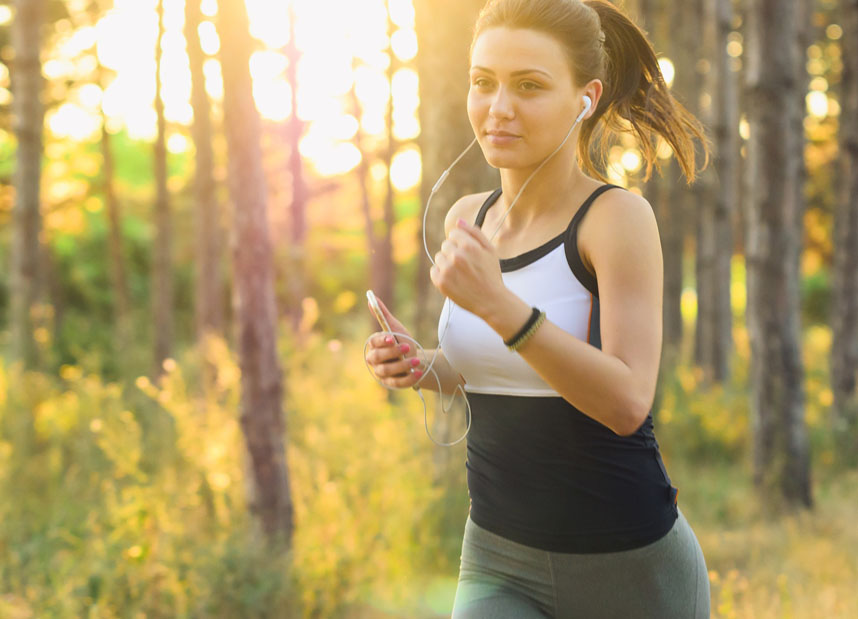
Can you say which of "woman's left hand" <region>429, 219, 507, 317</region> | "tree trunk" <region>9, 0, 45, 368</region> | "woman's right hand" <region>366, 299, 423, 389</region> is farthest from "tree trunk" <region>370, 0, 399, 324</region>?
"woman's left hand" <region>429, 219, 507, 317</region>

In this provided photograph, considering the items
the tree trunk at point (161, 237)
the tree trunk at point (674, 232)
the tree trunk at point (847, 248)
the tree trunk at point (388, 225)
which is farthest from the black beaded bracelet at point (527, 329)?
the tree trunk at point (388, 225)

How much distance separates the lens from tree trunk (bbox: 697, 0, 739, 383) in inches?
432

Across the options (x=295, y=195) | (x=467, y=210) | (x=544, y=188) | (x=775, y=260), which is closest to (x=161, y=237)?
(x=295, y=195)

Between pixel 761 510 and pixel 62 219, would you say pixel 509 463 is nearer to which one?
pixel 761 510

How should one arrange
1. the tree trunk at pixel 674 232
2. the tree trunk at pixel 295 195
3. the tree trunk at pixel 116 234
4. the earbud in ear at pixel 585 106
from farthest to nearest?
the tree trunk at pixel 295 195
the tree trunk at pixel 116 234
the tree trunk at pixel 674 232
the earbud in ear at pixel 585 106

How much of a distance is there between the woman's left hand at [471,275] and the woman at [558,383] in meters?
0.13

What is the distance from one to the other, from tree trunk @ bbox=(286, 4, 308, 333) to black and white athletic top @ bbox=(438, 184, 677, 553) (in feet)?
39.5

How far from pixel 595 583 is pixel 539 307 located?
24.1 inches

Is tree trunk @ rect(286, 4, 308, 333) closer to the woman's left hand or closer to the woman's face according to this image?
the woman's face

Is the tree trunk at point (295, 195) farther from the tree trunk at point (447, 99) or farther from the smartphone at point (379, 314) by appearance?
the smartphone at point (379, 314)

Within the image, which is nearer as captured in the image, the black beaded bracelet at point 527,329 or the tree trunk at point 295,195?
the black beaded bracelet at point 527,329

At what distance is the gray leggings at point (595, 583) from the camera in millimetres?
1896

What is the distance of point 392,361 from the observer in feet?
6.96

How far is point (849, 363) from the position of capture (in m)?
9.34
